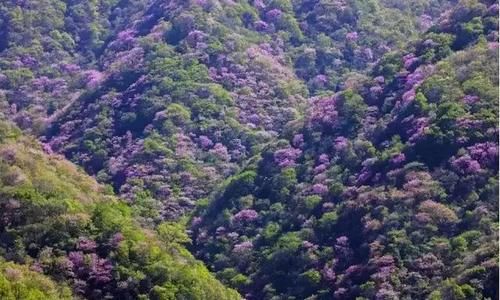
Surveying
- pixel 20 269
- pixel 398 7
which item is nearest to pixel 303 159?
pixel 20 269

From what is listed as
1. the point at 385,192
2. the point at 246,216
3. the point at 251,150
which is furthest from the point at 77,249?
the point at 251,150

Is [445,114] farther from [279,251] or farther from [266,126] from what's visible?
[266,126]

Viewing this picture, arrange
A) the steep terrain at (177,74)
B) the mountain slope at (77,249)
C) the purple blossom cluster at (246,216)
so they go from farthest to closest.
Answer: the steep terrain at (177,74) → the purple blossom cluster at (246,216) → the mountain slope at (77,249)

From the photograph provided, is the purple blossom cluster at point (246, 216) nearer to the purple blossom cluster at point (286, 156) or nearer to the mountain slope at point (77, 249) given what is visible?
the purple blossom cluster at point (286, 156)

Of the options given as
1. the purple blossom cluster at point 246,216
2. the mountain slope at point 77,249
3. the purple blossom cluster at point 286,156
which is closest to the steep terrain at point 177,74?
the purple blossom cluster at point 246,216

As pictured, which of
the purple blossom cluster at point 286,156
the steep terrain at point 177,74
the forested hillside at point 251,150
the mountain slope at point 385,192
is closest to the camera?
the forested hillside at point 251,150

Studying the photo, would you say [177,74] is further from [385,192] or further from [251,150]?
[385,192]

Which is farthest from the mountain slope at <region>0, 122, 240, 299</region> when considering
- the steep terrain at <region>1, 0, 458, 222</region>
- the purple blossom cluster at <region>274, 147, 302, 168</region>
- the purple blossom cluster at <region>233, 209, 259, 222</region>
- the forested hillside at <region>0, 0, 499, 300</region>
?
the purple blossom cluster at <region>274, 147, 302, 168</region>

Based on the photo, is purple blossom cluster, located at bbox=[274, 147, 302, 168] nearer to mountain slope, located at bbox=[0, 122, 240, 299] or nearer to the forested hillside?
→ the forested hillside
